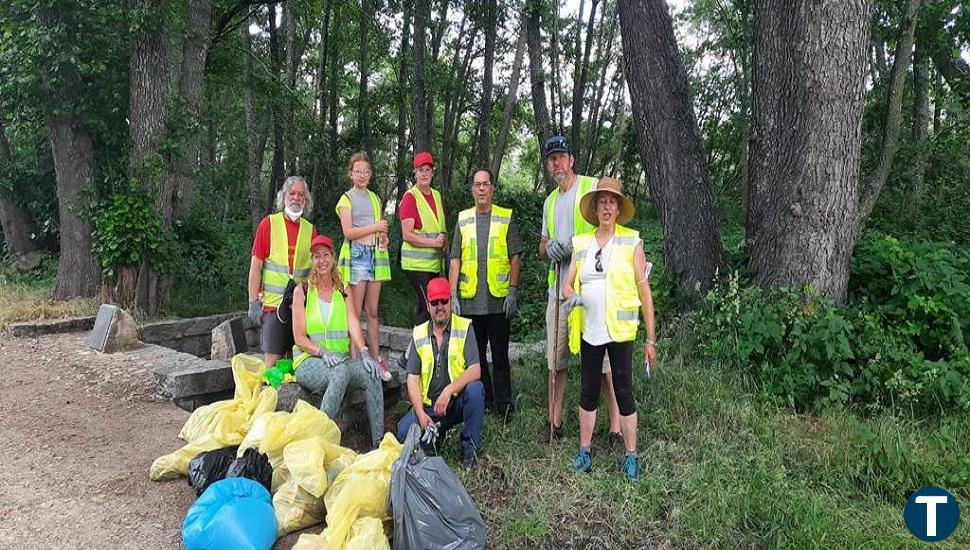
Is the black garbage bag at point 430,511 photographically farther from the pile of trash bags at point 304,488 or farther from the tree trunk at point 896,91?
the tree trunk at point 896,91

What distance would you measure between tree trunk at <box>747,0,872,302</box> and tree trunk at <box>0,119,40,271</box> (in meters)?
11.8

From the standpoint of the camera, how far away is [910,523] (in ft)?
10.2

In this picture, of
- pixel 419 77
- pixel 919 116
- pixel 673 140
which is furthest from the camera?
pixel 419 77

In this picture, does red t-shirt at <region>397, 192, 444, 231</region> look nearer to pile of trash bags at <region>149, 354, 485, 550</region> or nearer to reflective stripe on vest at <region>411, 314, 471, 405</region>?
reflective stripe on vest at <region>411, 314, 471, 405</region>

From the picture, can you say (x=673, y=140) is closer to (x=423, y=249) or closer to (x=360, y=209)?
(x=423, y=249)

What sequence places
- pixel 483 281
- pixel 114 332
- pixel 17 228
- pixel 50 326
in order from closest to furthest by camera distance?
→ pixel 483 281
pixel 114 332
pixel 50 326
pixel 17 228

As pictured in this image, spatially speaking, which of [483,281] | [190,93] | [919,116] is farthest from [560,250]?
[919,116]

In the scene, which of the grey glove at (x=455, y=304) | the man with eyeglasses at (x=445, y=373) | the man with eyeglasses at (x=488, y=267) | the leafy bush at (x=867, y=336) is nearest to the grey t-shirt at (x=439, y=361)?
the man with eyeglasses at (x=445, y=373)

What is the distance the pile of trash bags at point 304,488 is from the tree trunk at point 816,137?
3.36 m

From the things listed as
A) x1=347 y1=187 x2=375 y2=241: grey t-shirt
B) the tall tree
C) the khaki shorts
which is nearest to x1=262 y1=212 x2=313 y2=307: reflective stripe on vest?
x1=347 y1=187 x2=375 y2=241: grey t-shirt

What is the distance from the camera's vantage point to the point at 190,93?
8.03 m

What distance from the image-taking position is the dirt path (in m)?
3.13

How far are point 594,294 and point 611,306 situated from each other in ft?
0.40

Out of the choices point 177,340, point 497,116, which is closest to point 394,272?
point 177,340
